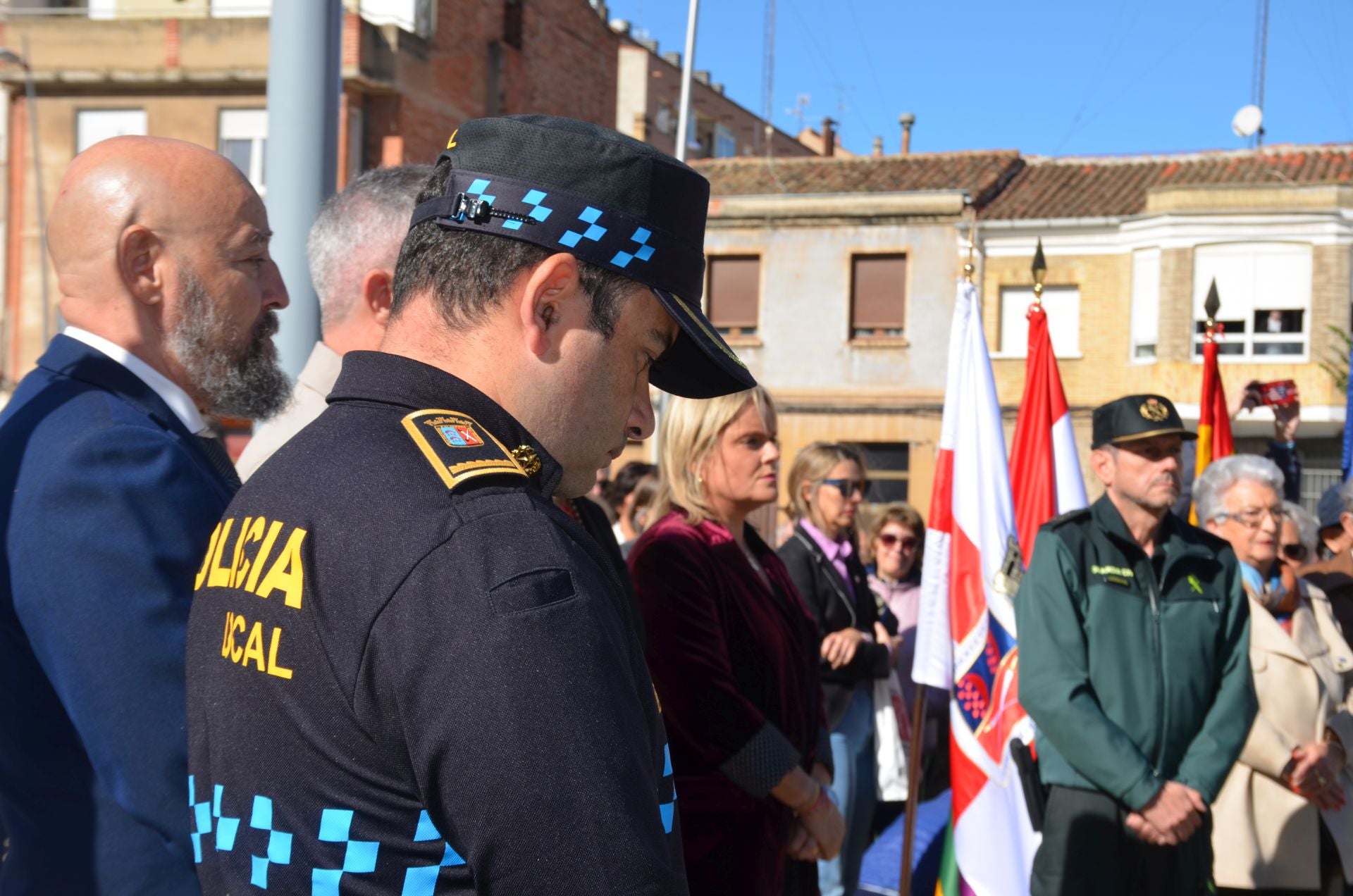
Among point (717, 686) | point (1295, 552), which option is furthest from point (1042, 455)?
point (717, 686)

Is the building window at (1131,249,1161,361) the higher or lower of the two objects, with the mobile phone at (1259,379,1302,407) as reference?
higher

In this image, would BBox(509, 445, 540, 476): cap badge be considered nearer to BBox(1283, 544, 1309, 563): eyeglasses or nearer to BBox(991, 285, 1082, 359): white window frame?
BBox(1283, 544, 1309, 563): eyeglasses

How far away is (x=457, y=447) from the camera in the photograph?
3.96ft

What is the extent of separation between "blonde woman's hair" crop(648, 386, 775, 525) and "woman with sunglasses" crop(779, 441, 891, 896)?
2.05 metres

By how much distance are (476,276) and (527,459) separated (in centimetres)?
20

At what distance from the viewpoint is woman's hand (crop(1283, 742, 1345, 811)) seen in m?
4.64

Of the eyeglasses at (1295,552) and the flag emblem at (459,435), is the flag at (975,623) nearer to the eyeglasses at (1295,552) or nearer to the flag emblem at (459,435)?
the eyeglasses at (1295,552)

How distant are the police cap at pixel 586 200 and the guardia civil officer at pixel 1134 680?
3031 millimetres

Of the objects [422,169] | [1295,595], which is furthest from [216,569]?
[1295,595]

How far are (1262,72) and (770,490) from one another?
26.9 meters

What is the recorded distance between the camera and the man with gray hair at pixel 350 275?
2.69 metres

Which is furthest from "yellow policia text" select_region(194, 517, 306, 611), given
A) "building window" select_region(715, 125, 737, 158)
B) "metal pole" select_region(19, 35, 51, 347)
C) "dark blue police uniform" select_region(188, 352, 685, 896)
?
"building window" select_region(715, 125, 737, 158)

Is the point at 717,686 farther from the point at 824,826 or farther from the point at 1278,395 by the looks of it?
the point at 1278,395

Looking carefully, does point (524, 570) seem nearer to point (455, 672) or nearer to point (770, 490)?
point (455, 672)
